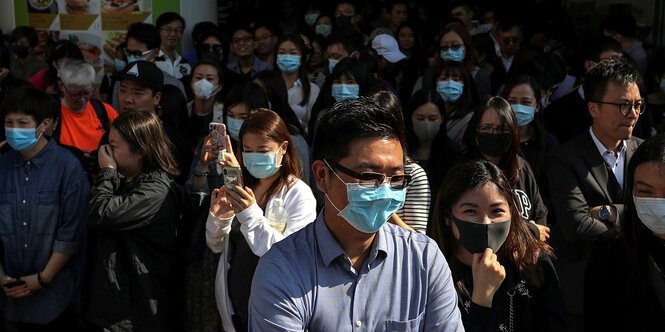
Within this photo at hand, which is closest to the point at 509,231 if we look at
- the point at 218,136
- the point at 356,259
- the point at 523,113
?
the point at 356,259

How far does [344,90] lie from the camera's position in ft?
19.1

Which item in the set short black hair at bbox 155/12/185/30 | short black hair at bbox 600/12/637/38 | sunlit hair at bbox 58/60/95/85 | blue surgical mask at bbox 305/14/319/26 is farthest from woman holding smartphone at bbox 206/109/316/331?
blue surgical mask at bbox 305/14/319/26

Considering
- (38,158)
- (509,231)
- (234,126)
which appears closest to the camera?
(509,231)

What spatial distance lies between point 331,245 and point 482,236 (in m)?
1.06

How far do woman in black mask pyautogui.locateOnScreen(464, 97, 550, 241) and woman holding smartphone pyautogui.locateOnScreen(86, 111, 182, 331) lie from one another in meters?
1.91

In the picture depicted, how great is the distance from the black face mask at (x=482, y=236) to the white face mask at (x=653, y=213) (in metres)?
0.63

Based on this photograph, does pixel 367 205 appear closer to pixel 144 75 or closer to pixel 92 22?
pixel 144 75

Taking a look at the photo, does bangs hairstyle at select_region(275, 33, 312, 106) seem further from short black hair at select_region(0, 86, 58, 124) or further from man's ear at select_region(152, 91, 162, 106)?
short black hair at select_region(0, 86, 58, 124)

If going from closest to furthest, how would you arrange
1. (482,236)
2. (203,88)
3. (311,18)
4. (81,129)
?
(482,236)
(81,129)
(203,88)
(311,18)

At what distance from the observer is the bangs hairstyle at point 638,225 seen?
3076 millimetres

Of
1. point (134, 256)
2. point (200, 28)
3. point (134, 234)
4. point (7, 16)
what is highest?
point (7, 16)

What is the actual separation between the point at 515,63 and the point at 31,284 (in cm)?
474

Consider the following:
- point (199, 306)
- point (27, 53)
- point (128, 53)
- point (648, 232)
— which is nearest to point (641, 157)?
point (648, 232)

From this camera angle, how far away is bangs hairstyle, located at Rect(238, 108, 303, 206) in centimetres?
380
